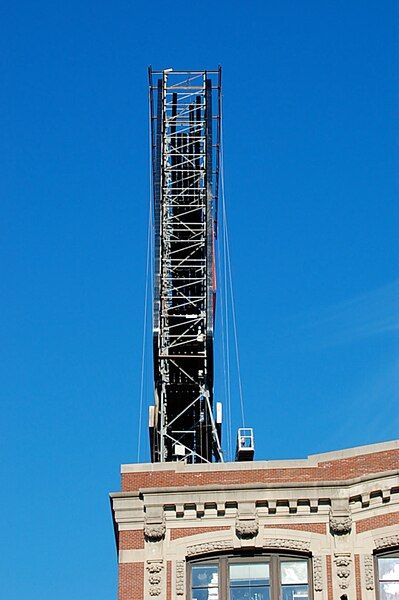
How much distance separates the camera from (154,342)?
5612 cm

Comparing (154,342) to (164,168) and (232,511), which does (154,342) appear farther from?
(232,511)

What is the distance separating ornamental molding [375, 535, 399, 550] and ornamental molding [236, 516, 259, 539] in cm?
334

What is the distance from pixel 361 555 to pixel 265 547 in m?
2.64

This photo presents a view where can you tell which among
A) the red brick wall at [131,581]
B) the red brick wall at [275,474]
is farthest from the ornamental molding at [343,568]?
the red brick wall at [131,581]

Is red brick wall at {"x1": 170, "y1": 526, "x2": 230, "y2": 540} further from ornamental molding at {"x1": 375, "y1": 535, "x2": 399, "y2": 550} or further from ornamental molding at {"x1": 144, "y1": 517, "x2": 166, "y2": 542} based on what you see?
ornamental molding at {"x1": 375, "y1": 535, "x2": 399, "y2": 550}

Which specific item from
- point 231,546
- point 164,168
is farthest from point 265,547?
point 164,168

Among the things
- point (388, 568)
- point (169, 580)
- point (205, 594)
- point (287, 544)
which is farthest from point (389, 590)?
point (169, 580)

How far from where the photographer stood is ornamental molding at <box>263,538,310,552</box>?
37.0 metres

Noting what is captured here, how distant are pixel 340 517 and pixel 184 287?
73.6ft

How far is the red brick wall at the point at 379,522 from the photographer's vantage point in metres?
37.1

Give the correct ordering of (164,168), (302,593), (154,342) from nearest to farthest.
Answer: (302,593) → (154,342) → (164,168)

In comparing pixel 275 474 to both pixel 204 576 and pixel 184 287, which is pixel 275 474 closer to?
pixel 204 576

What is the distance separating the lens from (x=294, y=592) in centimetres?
3681

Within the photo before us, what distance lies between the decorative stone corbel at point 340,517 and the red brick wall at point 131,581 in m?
5.41
